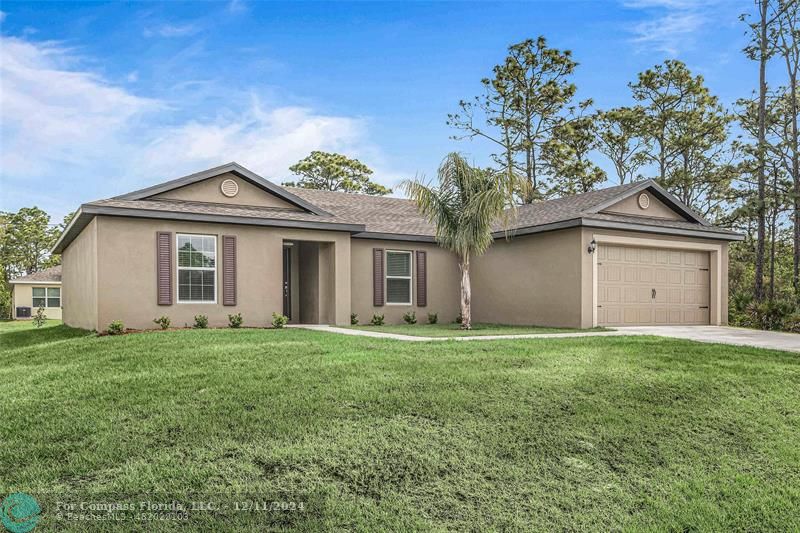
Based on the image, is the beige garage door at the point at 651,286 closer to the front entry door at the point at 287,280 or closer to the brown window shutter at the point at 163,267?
the front entry door at the point at 287,280

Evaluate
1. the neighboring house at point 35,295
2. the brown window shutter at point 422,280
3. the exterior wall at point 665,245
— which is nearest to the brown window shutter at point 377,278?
the brown window shutter at point 422,280

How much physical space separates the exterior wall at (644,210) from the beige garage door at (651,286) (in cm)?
113

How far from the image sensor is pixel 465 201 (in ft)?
44.7

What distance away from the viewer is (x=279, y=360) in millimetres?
8195

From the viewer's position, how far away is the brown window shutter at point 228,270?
1341 cm

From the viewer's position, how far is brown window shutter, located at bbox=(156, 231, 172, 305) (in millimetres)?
12734

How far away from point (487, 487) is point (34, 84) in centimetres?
1069

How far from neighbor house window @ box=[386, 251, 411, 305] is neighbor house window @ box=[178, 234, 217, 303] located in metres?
4.86

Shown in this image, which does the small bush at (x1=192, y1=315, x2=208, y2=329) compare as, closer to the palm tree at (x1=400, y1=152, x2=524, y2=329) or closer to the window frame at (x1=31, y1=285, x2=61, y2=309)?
the palm tree at (x1=400, y1=152, x2=524, y2=329)

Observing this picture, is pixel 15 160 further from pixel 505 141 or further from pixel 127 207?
pixel 505 141

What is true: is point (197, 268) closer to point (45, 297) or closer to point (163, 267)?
point (163, 267)

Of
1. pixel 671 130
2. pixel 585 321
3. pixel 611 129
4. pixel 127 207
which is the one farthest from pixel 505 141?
pixel 127 207

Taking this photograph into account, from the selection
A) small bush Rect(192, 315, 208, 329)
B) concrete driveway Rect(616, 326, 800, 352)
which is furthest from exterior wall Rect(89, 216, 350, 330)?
concrete driveway Rect(616, 326, 800, 352)

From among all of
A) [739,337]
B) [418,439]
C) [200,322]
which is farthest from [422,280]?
[418,439]
